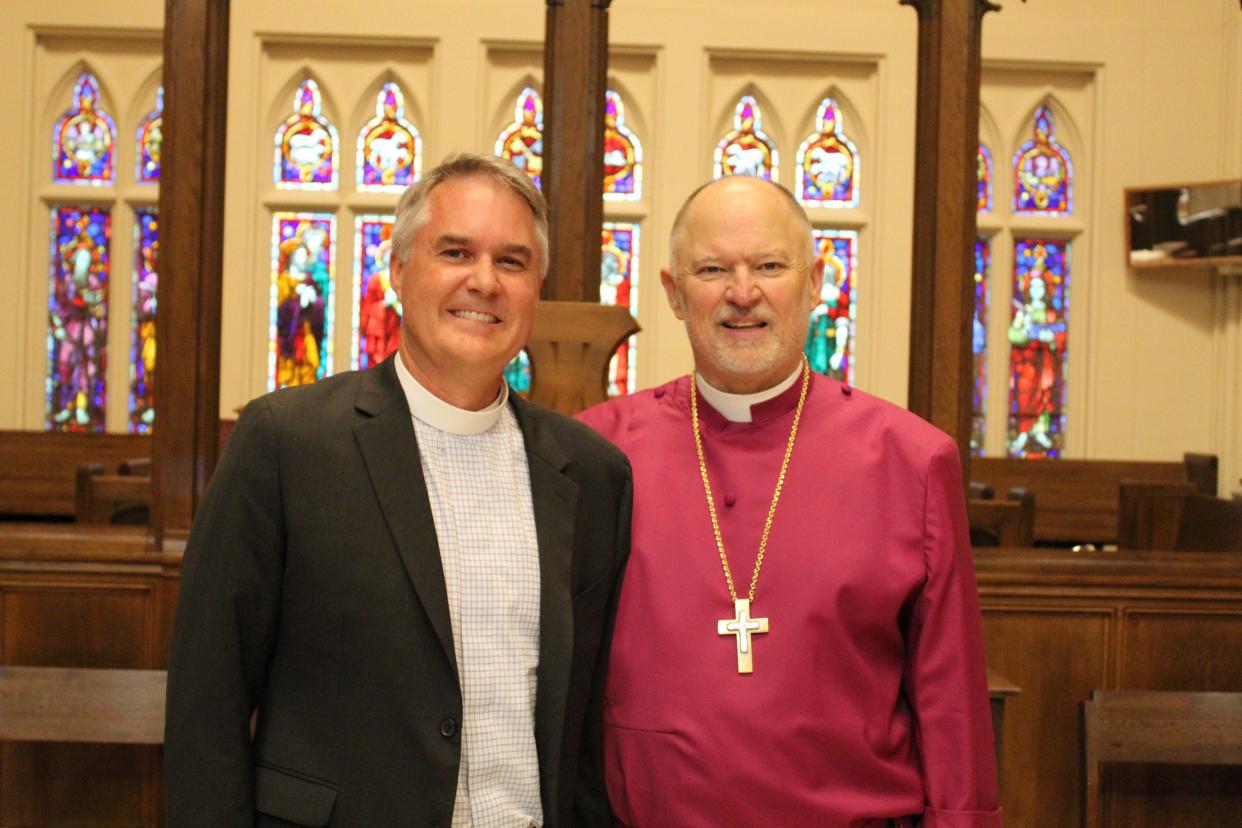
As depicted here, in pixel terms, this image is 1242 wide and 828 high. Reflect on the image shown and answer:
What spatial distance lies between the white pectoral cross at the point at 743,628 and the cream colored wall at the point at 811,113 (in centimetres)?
749

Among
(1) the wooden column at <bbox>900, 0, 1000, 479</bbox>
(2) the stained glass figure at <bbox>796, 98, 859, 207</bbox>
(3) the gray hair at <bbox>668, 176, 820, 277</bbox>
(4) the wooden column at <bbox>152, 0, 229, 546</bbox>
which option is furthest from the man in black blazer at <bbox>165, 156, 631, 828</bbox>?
(2) the stained glass figure at <bbox>796, 98, 859, 207</bbox>

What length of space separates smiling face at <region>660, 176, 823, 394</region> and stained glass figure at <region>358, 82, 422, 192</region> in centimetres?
810

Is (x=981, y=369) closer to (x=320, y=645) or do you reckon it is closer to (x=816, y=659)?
(x=816, y=659)

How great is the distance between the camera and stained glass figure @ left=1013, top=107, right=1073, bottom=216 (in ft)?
33.6

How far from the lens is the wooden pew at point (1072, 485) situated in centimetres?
952

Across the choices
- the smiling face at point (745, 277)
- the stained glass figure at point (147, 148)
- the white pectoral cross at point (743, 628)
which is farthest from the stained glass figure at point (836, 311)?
the white pectoral cross at point (743, 628)

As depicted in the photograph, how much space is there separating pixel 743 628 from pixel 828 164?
27.9ft

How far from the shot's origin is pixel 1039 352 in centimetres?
1026

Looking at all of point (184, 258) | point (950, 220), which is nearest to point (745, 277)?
point (950, 220)

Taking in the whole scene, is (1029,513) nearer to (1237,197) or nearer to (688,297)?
(688,297)

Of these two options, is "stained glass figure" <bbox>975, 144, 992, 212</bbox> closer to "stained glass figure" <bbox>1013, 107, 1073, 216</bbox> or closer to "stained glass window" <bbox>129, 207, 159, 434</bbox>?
"stained glass figure" <bbox>1013, 107, 1073, 216</bbox>

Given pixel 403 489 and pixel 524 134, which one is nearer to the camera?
pixel 403 489

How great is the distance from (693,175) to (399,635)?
832cm

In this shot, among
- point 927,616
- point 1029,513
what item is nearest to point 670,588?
point 927,616
